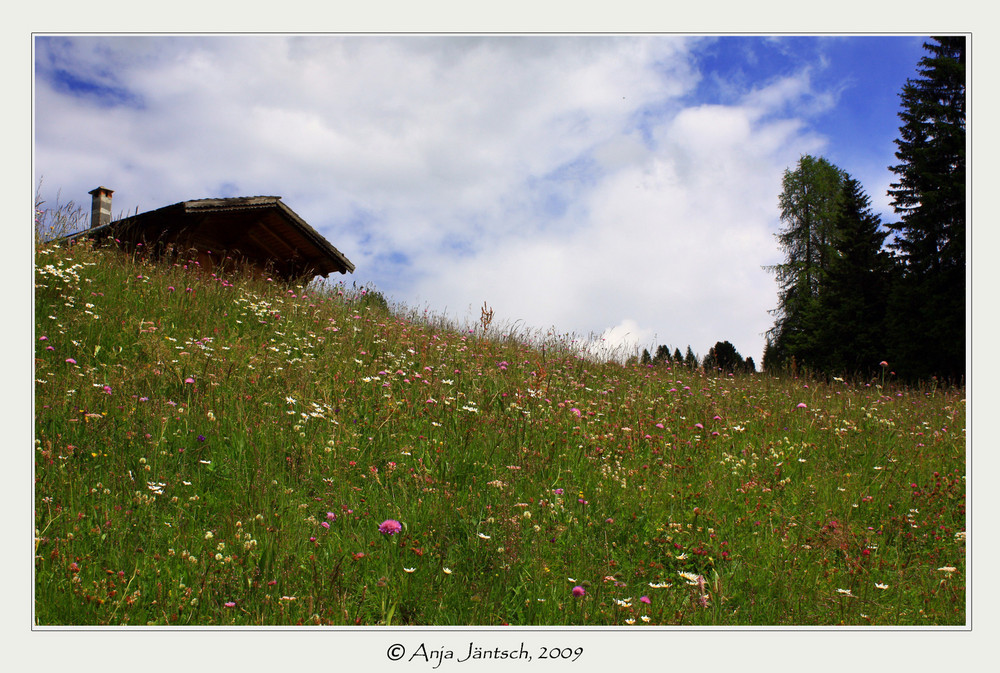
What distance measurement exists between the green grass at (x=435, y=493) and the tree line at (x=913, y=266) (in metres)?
4.73

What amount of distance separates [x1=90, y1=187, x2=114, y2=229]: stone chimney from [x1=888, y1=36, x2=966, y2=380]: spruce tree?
23.6 meters

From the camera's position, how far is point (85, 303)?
6.68 meters

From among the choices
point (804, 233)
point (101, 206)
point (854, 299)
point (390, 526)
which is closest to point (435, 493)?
point (390, 526)

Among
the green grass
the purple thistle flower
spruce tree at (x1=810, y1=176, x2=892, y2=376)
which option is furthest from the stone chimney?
spruce tree at (x1=810, y1=176, x2=892, y2=376)

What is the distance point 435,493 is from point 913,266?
1716 cm

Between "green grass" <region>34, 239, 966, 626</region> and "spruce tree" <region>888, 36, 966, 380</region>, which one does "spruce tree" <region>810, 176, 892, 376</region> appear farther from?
"green grass" <region>34, 239, 966, 626</region>

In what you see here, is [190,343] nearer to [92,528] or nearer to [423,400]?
[423,400]

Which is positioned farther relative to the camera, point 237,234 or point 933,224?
point 933,224

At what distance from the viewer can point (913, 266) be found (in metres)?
15.8

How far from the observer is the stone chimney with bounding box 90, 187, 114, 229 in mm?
18344

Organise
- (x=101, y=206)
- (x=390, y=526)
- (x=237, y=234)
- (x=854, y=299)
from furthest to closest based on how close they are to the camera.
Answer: (x=854, y=299) < (x=101, y=206) < (x=237, y=234) < (x=390, y=526)

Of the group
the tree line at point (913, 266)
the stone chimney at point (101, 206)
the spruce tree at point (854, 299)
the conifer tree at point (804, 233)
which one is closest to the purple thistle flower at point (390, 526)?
the tree line at point (913, 266)

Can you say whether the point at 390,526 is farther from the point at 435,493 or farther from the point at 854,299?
the point at 854,299

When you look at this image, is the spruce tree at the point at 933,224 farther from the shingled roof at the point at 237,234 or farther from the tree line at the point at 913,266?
the shingled roof at the point at 237,234
